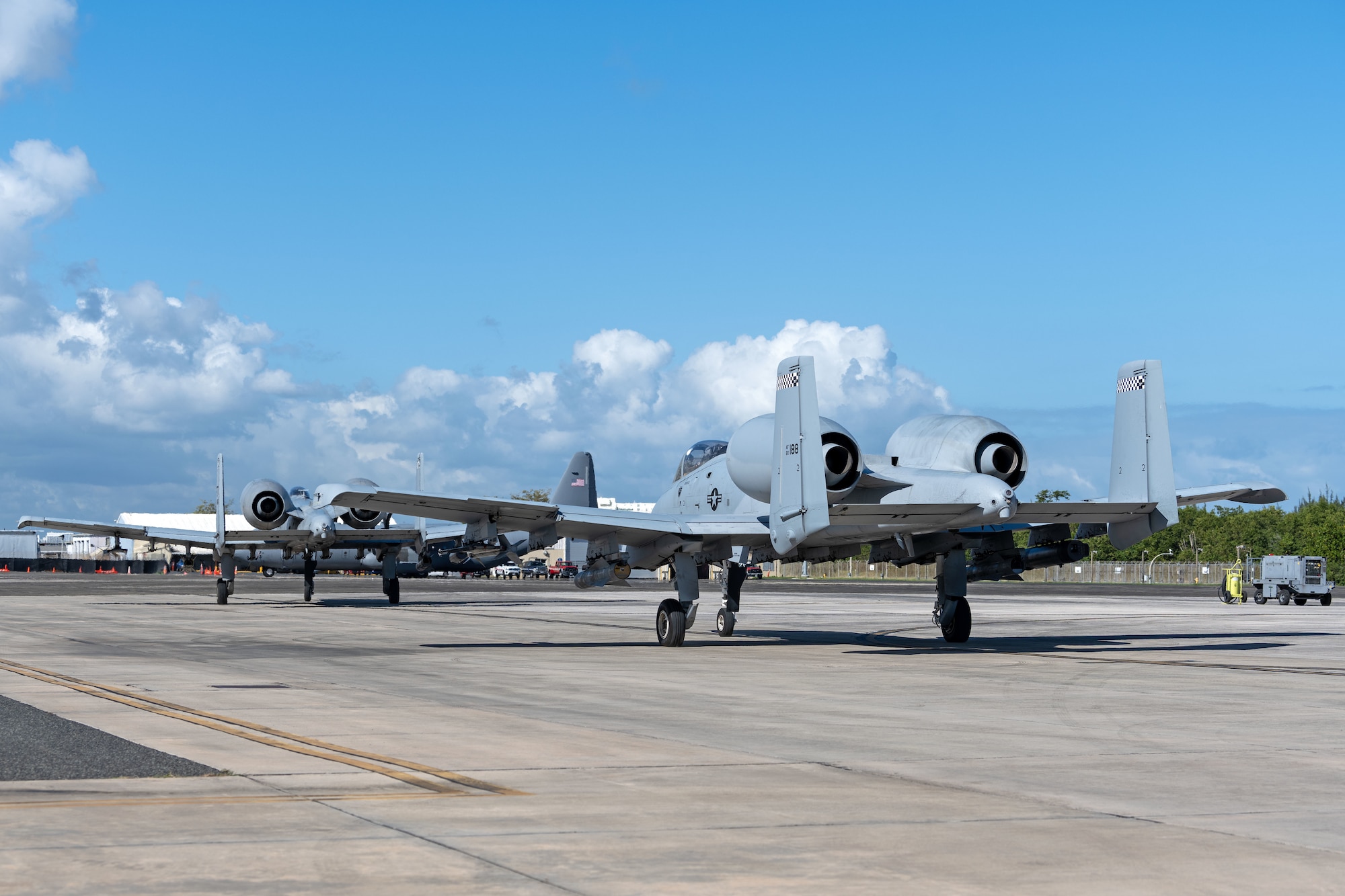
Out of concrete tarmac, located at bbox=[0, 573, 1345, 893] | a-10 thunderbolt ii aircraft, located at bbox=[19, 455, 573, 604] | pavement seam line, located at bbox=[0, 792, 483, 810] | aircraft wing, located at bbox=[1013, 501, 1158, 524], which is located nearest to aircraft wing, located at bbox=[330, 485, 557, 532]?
concrete tarmac, located at bbox=[0, 573, 1345, 893]

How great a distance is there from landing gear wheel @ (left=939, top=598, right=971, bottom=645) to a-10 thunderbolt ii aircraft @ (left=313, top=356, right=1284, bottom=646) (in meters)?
0.03

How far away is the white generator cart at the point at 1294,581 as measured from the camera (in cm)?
6144

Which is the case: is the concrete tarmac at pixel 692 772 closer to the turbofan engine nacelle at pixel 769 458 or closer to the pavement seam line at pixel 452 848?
the pavement seam line at pixel 452 848

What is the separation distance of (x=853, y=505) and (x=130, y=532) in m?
41.4

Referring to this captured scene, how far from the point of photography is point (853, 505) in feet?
67.2

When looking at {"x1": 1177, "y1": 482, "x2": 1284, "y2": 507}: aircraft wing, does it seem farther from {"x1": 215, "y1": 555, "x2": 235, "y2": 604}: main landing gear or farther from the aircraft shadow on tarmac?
{"x1": 215, "y1": 555, "x2": 235, "y2": 604}: main landing gear

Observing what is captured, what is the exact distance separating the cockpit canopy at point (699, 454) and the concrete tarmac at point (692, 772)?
14.6ft

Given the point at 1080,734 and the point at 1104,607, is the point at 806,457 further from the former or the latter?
the point at 1104,607

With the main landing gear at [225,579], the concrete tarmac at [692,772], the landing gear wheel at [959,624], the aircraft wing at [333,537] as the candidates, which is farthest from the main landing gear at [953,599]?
the main landing gear at [225,579]

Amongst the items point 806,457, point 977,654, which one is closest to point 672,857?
point 806,457

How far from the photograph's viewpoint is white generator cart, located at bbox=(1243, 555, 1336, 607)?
61438mm

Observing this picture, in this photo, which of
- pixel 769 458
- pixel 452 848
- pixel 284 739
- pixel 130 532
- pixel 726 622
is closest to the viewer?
pixel 452 848

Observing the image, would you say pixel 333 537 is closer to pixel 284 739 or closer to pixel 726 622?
pixel 726 622

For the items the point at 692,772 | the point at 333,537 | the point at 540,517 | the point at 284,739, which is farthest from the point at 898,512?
the point at 333,537
